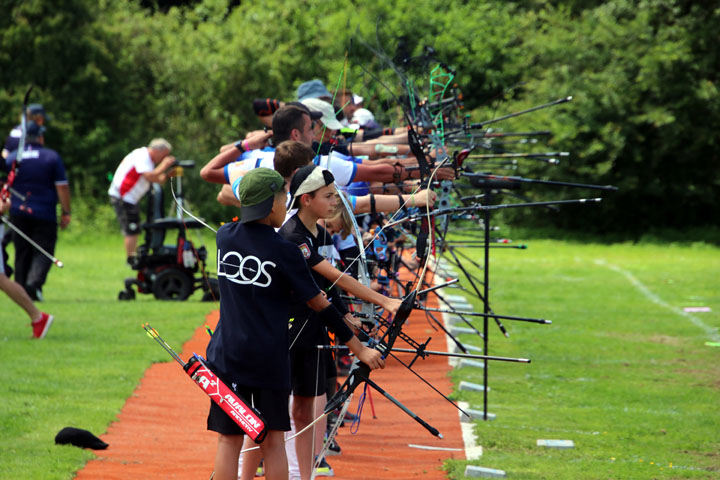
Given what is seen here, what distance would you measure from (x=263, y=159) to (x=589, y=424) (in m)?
3.00

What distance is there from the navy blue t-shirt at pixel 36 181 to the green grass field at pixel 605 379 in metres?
5.03

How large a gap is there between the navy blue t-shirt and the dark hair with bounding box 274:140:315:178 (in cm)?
735

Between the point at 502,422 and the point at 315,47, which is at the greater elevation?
the point at 315,47

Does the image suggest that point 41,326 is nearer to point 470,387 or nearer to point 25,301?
point 25,301

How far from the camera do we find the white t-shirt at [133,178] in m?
12.8

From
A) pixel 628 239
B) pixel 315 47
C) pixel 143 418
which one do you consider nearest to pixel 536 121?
pixel 628 239

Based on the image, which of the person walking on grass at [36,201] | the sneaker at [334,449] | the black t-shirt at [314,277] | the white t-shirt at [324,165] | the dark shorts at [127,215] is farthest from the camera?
the dark shorts at [127,215]

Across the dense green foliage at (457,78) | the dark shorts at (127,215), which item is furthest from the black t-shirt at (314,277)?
the dense green foliage at (457,78)

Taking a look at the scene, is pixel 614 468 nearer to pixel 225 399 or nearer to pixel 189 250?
pixel 225 399

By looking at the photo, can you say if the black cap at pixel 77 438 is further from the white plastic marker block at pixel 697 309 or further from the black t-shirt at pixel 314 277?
the white plastic marker block at pixel 697 309

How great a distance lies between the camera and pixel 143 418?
22.4 ft

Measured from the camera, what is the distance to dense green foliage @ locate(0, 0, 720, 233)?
944 inches

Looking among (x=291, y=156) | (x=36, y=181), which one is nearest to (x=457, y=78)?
(x=36, y=181)

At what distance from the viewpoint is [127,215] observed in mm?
13039
